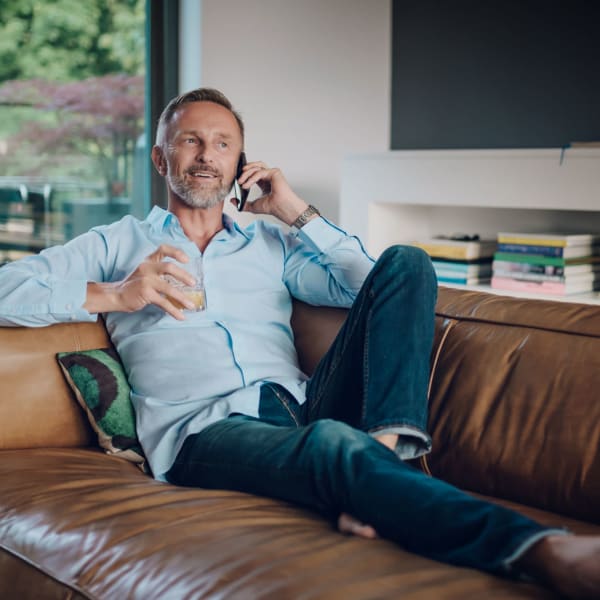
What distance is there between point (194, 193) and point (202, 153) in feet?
0.40

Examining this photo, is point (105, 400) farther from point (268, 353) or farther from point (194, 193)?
point (194, 193)

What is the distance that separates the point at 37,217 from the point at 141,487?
2318 mm

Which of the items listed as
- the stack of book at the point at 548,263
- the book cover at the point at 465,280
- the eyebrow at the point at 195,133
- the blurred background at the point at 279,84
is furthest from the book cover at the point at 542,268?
the eyebrow at the point at 195,133

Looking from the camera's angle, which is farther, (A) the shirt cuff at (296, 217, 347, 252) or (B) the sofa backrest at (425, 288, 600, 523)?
(A) the shirt cuff at (296, 217, 347, 252)

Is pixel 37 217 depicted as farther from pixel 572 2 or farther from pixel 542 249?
pixel 572 2

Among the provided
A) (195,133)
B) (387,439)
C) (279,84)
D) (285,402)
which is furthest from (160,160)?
(279,84)

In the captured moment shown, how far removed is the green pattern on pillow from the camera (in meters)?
2.08

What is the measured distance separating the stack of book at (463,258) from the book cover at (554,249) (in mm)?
114

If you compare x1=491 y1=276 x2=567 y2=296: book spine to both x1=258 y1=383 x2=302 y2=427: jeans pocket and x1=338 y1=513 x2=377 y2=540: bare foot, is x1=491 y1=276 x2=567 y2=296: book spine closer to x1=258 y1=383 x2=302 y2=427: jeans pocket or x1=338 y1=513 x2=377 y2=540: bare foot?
x1=258 y1=383 x2=302 y2=427: jeans pocket

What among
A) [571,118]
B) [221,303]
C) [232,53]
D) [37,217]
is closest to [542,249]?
[571,118]

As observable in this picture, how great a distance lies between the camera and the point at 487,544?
1329 mm

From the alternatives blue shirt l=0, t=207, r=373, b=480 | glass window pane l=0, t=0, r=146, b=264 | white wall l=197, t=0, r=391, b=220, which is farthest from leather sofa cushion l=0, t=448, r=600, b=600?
white wall l=197, t=0, r=391, b=220

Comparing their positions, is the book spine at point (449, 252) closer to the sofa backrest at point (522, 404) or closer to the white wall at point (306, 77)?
the white wall at point (306, 77)

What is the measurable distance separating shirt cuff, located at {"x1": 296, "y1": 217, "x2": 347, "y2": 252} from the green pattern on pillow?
23.6 inches
